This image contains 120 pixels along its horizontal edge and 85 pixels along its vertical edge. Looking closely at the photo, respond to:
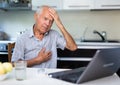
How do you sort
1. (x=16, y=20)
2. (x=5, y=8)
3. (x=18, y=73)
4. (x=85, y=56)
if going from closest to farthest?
(x=18, y=73) → (x=85, y=56) → (x=5, y=8) → (x=16, y=20)

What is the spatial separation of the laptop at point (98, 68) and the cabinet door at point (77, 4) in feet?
6.34

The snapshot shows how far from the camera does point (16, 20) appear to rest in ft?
12.1

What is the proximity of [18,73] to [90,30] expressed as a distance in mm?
2357

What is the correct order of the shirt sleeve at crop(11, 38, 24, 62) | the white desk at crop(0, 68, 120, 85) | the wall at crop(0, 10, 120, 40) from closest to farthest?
1. the white desk at crop(0, 68, 120, 85)
2. the shirt sleeve at crop(11, 38, 24, 62)
3. the wall at crop(0, 10, 120, 40)

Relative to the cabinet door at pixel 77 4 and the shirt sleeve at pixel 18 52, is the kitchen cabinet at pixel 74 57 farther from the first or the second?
the shirt sleeve at pixel 18 52

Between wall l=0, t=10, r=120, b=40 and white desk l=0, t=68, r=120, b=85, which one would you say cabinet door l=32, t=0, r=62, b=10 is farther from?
white desk l=0, t=68, r=120, b=85

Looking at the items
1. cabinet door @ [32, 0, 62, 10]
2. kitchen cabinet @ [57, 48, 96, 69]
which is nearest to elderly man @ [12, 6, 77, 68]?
kitchen cabinet @ [57, 48, 96, 69]

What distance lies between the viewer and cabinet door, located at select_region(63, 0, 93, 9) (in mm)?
3283

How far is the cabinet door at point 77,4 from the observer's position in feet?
10.8

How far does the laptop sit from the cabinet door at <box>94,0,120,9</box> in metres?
1.93

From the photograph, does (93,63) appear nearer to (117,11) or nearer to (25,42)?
(25,42)

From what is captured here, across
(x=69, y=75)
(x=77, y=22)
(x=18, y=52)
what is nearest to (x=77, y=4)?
(x=77, y=22)

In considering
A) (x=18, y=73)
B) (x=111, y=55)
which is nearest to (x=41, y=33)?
(x=18, y=73)

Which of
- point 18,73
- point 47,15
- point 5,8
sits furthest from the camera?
point 5,8
